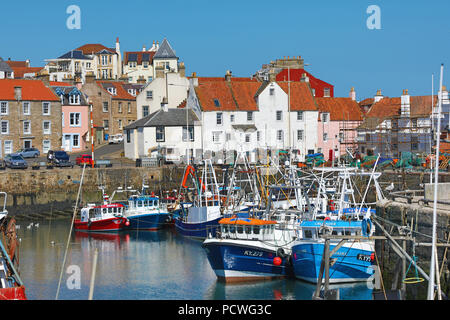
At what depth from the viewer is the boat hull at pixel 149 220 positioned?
49250 millimetres

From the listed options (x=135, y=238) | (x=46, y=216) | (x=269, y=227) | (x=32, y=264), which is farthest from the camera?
(x=46, y=216)

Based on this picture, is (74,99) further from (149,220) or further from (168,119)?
(149,220)

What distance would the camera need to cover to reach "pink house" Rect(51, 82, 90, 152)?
72562 mm

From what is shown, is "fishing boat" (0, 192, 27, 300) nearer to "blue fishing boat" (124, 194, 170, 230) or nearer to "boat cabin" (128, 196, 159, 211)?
"blue fishing boat" (124, 194, 170, 230)

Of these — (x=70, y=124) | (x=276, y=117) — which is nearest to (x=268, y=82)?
(x=276, y=117)

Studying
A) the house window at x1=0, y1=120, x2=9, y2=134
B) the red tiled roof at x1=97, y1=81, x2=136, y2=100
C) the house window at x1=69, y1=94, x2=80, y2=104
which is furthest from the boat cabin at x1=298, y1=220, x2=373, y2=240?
the red tiled roof at x1=97, y1=81, x2=136, y2=100

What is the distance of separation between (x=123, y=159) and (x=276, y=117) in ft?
46.5

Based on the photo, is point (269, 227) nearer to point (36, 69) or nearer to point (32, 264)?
point (32, 264)

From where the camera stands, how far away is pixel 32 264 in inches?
1437

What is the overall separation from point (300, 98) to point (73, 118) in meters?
21.8

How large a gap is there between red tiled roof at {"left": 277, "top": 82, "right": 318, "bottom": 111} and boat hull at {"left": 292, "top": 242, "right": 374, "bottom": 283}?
40.6m

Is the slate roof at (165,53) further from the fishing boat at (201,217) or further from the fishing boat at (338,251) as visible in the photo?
→ the fishing boat at (338,251)

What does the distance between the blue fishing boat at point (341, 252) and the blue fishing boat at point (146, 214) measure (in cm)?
2088

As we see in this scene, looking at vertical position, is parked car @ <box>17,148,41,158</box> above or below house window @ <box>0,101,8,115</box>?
below
